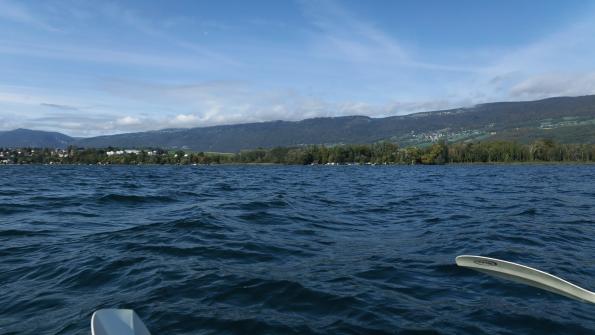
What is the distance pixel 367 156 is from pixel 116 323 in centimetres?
17132

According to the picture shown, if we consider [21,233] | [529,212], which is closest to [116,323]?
[21,233]

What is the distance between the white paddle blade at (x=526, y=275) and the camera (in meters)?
6.92

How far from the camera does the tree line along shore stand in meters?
149

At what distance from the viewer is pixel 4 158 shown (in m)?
151

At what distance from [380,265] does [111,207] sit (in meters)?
13.2

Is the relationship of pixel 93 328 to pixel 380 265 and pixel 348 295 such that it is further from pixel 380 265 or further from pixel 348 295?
pixel 380 265

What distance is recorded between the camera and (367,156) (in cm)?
17338

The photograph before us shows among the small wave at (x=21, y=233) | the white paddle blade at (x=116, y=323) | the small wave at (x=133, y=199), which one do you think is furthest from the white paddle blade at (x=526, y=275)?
the small wave at (x=133, y=199)

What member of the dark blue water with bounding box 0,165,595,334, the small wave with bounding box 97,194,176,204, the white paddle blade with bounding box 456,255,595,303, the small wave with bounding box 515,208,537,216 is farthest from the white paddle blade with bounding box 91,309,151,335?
the small wave with bounding box 97,194,176,204

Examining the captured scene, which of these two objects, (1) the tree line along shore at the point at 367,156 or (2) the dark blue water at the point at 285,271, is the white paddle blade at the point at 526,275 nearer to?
(2) the dark blue water at the point at 285,271

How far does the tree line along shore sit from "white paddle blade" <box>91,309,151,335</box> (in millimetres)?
151832

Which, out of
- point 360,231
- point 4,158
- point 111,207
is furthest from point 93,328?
point 4,158

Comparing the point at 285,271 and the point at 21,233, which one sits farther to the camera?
the point at 21,233

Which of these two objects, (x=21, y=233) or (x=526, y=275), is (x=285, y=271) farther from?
(x=21, y=233)
